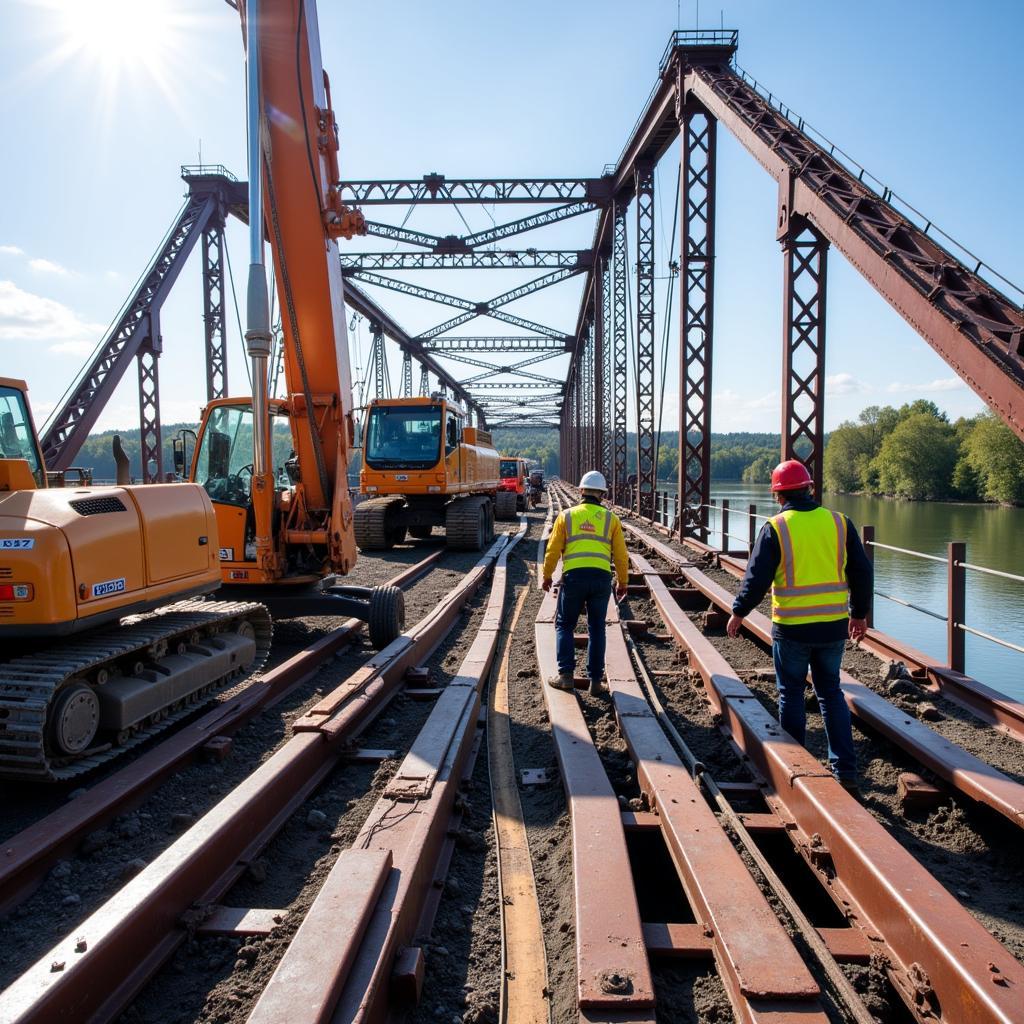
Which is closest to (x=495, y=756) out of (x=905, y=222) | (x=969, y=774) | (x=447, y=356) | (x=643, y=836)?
(x=643, y=836)

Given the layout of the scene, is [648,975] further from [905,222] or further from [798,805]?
[905,222]

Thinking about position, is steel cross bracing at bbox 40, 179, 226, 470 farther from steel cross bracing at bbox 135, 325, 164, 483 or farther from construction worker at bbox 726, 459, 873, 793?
construction worker at bbox 726, 459, 873, 793

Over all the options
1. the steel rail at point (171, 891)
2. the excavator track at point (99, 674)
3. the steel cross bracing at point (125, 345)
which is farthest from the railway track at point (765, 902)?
the steel cross bracing at point (125, 345)

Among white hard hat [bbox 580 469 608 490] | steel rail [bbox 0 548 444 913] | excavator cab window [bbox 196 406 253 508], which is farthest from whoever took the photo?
excavator cab window [bbox 196 406 253 508]

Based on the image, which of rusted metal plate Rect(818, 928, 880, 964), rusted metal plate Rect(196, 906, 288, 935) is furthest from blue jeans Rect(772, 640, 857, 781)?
rusted metal plate Rect(196, 906, 288, 935)

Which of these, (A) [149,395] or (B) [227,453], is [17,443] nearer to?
(B) [227,453]

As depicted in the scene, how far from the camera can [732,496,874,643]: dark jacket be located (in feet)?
16.0

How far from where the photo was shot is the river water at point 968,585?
13758 mm

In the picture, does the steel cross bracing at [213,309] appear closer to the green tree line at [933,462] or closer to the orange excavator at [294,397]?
the orange excavator at [294,397]

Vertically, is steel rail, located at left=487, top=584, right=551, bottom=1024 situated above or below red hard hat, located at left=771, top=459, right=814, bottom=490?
below

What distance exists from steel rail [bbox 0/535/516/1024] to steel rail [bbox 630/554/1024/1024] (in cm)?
276

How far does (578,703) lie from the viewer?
20.3ft

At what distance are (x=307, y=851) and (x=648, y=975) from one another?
6.68 ft

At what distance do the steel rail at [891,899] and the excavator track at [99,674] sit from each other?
160 inches
